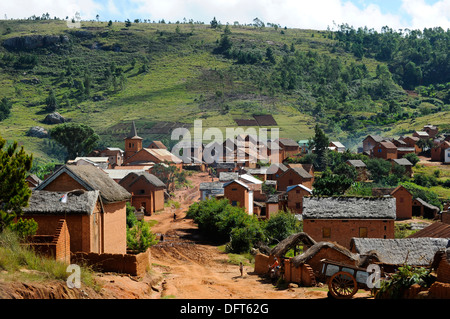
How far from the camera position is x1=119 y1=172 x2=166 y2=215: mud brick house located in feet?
190

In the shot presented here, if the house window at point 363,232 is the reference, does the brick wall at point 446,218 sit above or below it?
below

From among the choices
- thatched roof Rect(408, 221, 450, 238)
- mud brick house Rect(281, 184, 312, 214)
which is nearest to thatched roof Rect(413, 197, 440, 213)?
mud brick house Rect(281, 184, 312, 214)

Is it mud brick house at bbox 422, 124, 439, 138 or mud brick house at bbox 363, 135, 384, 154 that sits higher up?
mud brick house at bbox 422, 124, 439, 138

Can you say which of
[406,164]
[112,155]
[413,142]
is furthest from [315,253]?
[413,142]

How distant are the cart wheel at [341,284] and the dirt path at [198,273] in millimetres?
1470

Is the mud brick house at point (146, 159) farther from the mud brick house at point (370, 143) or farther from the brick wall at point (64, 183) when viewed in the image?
the brick wall at point (64, 183)

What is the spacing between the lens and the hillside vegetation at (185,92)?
13075 centimetres

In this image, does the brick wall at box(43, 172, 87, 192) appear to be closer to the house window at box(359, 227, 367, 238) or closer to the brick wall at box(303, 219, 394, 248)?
the brick wall at box(303, 219, 394, 248)

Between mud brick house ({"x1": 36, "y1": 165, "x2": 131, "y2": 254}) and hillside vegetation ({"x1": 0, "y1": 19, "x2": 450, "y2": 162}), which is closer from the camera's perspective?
mud brick house ({"x1": 36, "y1": 165, "x2": 131, "y2": 254})

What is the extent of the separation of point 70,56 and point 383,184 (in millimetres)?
138656

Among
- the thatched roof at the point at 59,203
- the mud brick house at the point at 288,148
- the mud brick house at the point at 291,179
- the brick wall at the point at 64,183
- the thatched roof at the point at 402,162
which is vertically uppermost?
the brick wall at the point at 64,183

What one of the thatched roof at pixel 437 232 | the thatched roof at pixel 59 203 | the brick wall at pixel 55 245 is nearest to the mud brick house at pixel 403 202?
the thatched roof at pixel 437 232

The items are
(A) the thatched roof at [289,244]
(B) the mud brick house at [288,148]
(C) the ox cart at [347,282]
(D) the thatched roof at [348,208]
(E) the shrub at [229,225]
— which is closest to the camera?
(C) the ox cart at [347,282]

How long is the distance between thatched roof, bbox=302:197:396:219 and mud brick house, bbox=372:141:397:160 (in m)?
53.4
